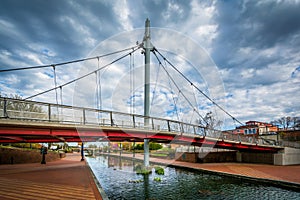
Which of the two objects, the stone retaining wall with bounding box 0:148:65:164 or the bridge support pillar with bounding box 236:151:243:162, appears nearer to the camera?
the stone retaining wall with bounding box 0:148:65:164

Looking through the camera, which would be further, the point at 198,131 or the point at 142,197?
the point at 198,131

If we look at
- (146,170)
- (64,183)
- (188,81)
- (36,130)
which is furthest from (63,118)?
(188,81)

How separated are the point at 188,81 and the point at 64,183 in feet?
65.8

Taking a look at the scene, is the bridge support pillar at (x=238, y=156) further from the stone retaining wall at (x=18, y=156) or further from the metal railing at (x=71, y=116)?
the stone retaining wall at (x=18, y=156)

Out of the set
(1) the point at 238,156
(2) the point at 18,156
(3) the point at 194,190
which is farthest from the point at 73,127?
(1) the point at 238,156

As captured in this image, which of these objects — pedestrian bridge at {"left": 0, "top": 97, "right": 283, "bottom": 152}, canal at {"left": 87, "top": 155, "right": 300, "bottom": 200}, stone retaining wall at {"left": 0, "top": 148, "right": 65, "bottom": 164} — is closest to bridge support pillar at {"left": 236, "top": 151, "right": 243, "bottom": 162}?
pedestrian bridge at {"left": 0, "top": 97, "right": 283, "bottom": 152}

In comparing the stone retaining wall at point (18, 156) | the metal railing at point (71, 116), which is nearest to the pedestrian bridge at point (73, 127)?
the metal railing at point (71, 116)

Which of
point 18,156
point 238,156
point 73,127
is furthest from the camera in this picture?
point 238,156

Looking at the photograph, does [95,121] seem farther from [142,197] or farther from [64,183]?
[142,197]

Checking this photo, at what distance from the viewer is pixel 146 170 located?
1823 cm

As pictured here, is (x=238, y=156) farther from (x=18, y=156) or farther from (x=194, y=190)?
(x=18, y=156)

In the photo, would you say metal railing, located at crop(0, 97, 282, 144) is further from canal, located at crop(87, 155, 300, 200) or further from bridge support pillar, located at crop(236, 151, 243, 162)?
bridge support pillar, located at crop(236, 151, 243, 162)

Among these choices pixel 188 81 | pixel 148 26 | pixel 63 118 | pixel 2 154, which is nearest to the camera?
pixel 63 118

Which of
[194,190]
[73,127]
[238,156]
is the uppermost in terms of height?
[73,127]
